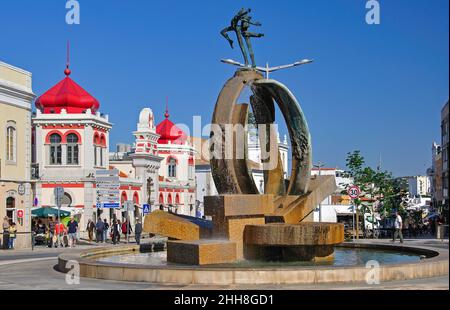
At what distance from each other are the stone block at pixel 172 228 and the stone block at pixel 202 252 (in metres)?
0.77

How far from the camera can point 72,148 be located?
5344cm

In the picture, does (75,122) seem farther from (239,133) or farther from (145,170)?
(239,133)

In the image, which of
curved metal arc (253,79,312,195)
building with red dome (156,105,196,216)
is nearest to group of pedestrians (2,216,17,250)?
curved metal arc (253,79,312,195)

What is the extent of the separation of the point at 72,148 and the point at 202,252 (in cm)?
3815

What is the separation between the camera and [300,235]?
1784 centimetres

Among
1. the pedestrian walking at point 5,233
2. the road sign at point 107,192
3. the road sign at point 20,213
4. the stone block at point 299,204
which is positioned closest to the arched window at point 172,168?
the road sign at point 20,213

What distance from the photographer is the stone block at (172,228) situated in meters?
18.7

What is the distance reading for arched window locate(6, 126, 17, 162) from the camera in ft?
124

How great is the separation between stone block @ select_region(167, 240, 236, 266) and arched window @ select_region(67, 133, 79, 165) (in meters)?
36.7

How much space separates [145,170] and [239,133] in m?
46.0

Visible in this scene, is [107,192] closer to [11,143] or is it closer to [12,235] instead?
[12,235]

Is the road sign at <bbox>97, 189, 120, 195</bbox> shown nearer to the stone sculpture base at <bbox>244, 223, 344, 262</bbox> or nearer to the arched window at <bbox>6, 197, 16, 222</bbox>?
the arched window at <bbox>6, 197, 16, 222</bbox>
